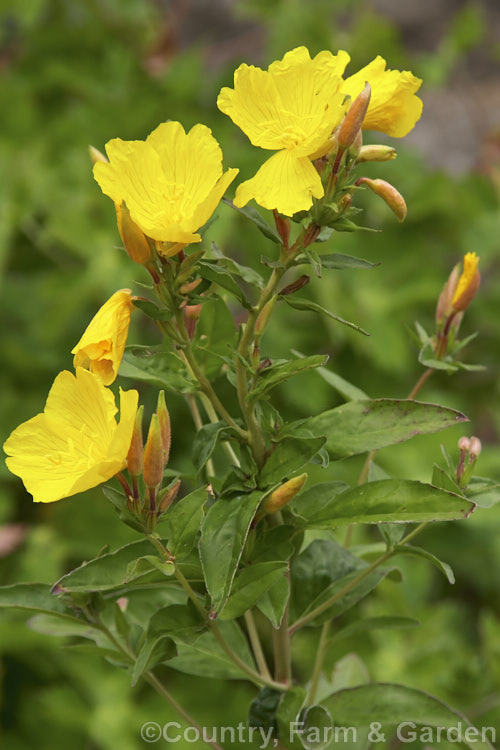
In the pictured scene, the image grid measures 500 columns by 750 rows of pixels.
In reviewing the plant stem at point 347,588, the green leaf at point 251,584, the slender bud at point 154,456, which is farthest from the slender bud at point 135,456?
the plant stem at point 347,588

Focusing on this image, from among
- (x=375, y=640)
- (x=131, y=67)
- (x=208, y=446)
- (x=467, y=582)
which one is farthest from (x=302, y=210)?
(x=131, y=67)

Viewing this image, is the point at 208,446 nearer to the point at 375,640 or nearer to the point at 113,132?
the point at 375,640

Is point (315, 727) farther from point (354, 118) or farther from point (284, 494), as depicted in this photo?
point (354, 118)

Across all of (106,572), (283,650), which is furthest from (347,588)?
(106,572)

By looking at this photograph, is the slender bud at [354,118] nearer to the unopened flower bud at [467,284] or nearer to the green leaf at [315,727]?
the unopened flower bud at [467,284]

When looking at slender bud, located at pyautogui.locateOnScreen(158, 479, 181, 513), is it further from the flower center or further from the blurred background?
the blurred background

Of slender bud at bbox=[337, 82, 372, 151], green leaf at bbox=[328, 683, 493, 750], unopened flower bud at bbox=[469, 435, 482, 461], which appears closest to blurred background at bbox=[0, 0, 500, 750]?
green leaf at bbox=[328, 683, 493, 750]
